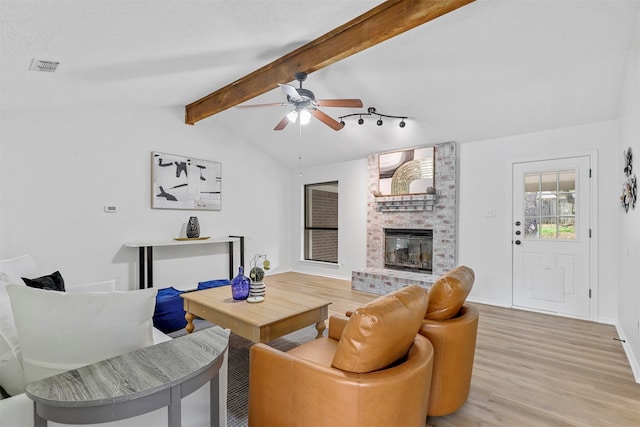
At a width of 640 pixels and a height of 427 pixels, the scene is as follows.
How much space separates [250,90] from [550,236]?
4.26 metres

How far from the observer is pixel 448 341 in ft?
5.99

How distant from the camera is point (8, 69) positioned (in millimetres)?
2547

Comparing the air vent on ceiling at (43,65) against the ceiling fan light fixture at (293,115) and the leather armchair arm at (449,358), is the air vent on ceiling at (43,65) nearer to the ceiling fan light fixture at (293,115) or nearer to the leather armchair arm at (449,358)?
the ceiling fan light fixture at (293,115)

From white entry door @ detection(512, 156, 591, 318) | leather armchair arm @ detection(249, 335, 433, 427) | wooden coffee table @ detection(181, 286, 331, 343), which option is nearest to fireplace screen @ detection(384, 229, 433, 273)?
white entry door @ detection(512, 156, 591, 318)

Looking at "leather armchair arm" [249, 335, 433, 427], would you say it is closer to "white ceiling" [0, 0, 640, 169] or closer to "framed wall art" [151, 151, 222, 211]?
"white ceiling" [0, 0, 640, 169]

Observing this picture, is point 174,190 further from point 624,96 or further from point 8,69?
point 624,96

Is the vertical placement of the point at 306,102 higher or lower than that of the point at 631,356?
higher

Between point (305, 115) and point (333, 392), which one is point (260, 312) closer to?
point (333, 392)

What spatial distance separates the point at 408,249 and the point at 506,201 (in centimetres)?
169

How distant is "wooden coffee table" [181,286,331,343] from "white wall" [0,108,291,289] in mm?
2377

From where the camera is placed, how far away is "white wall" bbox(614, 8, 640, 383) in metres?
2.43

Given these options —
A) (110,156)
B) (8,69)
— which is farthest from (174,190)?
(8,69)

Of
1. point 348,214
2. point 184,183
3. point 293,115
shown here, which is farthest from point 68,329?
point 348,214

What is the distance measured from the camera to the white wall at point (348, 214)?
606 centimetres
